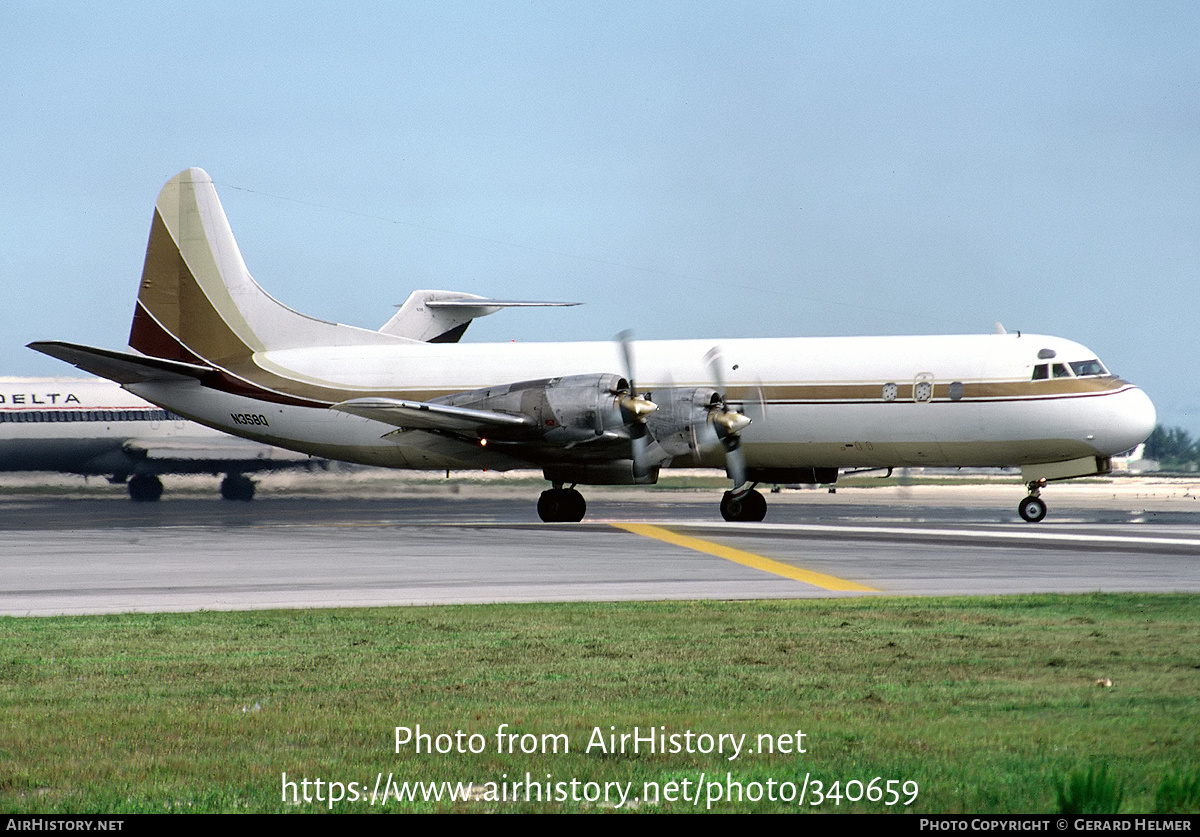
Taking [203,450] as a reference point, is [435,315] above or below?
above

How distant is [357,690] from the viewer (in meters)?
9.27

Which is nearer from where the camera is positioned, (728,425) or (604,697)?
(604,697)

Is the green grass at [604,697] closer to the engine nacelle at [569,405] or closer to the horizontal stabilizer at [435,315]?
the engine nacelle at [569,405]

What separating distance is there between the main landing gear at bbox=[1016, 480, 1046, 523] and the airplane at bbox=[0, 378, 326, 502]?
28.0 m

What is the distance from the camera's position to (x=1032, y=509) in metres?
30.1

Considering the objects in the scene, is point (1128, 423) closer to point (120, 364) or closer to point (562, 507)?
point (562, 507)

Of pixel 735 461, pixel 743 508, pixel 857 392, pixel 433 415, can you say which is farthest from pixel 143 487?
pixel 857 392

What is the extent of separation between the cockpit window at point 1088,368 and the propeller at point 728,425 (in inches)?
307

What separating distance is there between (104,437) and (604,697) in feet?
141

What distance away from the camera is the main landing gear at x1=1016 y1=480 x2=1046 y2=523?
98.3ft

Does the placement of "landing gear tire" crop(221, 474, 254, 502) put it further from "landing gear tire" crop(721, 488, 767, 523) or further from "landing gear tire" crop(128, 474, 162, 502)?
"landing gear tire" crop(721, 488, 767, 523)

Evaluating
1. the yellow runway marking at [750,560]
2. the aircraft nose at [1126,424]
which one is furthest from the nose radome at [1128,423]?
the yellow runway marking at [750,560]

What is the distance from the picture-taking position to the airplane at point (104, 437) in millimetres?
47250

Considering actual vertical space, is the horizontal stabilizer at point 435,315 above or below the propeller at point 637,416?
above
